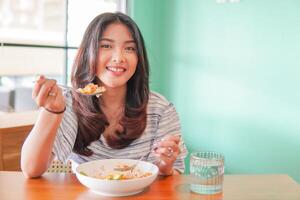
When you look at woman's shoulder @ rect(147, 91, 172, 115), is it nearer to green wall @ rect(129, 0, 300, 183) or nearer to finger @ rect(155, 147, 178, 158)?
finger @ rect(155, 147, 178, 158)

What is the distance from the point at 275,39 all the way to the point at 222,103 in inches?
24.7

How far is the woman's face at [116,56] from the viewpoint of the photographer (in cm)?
136

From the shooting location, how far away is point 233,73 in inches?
119

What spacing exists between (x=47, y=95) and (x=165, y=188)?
1.41ft

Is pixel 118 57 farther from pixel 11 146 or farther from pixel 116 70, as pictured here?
pixel 11 146

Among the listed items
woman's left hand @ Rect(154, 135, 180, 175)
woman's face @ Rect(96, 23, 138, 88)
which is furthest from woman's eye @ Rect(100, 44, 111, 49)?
woman's left hand @ Rect(154, 135, 180, 175)

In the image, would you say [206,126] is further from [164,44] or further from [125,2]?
[125,2]

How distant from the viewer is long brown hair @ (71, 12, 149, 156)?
4.58 feet

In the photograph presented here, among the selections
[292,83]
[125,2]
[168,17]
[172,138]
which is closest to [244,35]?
[292,83]

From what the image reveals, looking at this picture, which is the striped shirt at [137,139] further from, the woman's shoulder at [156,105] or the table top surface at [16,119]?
the table top surface at [16,119]

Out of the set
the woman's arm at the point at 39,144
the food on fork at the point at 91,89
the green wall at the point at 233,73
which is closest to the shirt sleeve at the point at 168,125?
the food on fork at the point at 91,89

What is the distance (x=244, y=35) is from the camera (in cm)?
294

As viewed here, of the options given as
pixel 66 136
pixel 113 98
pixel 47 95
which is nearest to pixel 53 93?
pixel 47 95

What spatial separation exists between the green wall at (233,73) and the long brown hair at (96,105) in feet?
5.34
